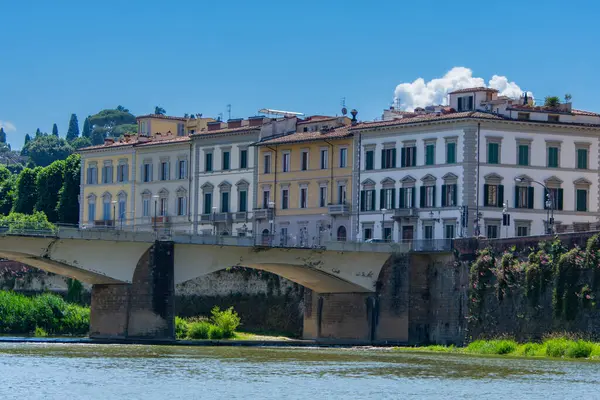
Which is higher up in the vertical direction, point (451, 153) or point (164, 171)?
point (451, 153)

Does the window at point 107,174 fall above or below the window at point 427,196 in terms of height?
above

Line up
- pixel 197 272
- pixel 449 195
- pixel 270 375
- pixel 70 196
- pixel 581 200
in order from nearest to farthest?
pixel 270 375 → pixel 197 272 → pixel 449 195 → pixel 581 200 → pixel 70 196

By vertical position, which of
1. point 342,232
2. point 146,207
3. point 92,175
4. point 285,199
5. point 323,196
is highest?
point 92,175

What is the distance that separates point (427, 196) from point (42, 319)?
72.5ft

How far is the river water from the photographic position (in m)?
53.8

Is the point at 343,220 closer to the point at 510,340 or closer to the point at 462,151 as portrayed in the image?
the point at 462,151

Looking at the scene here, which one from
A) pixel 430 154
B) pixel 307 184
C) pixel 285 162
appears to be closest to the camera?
pixel 430 154

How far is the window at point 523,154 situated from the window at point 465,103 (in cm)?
371

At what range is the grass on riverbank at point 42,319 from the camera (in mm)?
89750

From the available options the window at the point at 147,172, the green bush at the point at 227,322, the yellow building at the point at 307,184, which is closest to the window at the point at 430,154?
the yellow building at the point at 307,184

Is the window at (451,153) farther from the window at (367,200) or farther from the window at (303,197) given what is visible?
the window at (303,197)

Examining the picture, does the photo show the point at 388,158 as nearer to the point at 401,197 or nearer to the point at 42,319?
the point at 401,197

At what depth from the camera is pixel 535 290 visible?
77.9 metres

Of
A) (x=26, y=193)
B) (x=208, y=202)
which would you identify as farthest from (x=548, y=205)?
(x=26, y=193)
